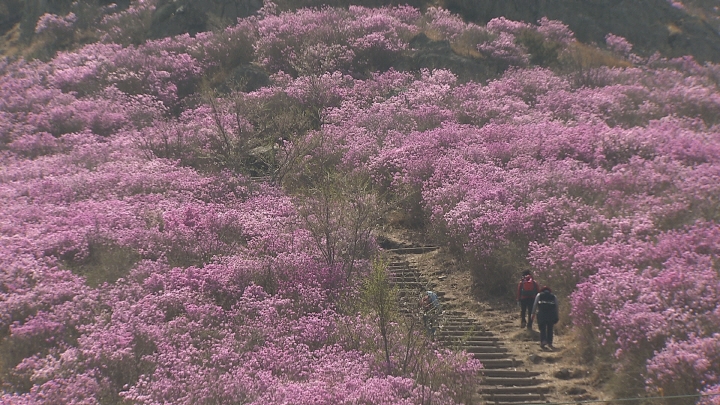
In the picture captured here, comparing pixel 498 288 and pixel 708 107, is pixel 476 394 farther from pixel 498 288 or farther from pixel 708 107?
pixel 708 107

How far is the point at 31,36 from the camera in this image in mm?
34938

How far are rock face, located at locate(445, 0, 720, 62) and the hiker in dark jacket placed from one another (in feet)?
84.8

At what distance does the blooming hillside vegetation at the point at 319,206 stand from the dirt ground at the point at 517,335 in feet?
1.57

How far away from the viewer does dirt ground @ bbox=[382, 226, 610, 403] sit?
36.9ft

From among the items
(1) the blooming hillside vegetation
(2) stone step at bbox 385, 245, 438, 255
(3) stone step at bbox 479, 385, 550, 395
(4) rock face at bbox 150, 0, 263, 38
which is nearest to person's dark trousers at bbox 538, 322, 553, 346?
(1) the blooming hillside vegetation

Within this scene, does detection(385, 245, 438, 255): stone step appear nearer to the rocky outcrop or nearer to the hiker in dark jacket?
the hiker in dark jacket

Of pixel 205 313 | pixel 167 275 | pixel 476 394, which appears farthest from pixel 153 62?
pixel 476 394

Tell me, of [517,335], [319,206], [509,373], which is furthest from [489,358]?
[319,206]

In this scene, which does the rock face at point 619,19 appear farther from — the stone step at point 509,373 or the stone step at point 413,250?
the stone step at point 509,373

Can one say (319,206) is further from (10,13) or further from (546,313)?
(10,13)

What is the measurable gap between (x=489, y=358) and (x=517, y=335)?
143 centimetres

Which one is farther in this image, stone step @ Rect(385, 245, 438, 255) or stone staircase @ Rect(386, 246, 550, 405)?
stone step @ Rect(385, 245, 438, 255)

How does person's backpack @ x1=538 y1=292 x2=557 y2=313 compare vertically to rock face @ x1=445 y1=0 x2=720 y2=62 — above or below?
below

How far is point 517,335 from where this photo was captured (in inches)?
525
